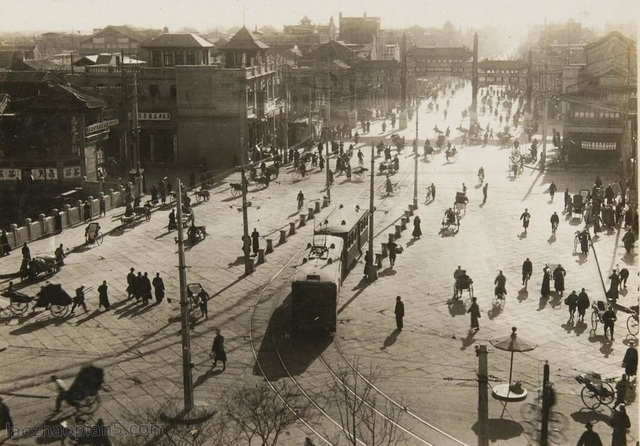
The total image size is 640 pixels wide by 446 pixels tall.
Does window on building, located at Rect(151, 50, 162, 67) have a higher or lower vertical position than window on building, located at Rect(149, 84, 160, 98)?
higher

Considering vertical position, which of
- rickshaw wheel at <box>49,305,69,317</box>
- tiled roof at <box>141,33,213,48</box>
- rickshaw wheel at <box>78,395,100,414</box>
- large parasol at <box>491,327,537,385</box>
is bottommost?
rickshaw wheel at <box>78,395,100,414</box>

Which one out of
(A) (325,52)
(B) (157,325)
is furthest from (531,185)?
(A) (325,52)

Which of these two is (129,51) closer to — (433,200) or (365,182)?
(365,182)

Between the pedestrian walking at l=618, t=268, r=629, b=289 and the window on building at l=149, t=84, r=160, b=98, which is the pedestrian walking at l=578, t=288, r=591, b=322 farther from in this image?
the window on building at l=149, t=84, r=160, b=98

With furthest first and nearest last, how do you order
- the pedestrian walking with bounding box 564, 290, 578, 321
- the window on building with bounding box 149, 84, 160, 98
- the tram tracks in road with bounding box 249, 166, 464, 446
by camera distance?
the window on building with bounding box 149, 84, 160, 98, the pedestrian walking with bounding box 564, 290, 578, 321, the tram tracks in road with bounding box 249, 166, 464, 446

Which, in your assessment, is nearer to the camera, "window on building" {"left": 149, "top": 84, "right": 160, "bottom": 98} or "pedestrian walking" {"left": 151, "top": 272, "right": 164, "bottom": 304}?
"pedestrian walking" {"left": 151, "top": 272, "right": 164, "bottom": 304}

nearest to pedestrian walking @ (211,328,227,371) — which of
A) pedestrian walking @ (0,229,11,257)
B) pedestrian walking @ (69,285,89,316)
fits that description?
pedestrian walking @ (69,285,89,316)

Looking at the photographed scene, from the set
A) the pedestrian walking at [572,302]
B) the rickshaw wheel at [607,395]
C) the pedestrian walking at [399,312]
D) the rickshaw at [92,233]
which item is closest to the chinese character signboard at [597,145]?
the pedestrian walking at [572,302]

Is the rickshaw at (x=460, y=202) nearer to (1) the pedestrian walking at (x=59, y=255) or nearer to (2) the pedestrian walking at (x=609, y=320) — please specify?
(2) the pedestrian walking at (x=609, y=320)

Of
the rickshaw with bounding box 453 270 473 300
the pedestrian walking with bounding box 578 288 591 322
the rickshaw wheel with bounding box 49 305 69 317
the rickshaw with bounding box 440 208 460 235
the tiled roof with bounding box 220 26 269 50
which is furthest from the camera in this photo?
the tiled roof with bounding box 220 26 269 50
